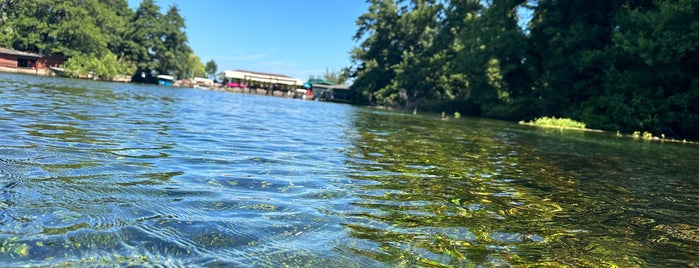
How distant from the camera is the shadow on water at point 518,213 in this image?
3330 mm

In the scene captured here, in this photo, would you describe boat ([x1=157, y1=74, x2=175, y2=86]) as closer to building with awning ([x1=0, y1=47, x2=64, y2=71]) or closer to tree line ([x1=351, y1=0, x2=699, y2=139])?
building with awning ([x1=0, y1=47, x2=64, y2=71])

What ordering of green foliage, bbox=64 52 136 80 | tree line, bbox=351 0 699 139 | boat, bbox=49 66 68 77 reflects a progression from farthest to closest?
1. green foliage, bbox=64 52 136 80
2. boat, bbox=49 66 68 77
3. tree line, bbox=351 0 699 139

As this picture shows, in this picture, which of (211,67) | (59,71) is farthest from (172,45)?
(211,67)

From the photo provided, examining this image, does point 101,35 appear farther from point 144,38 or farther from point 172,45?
point 172,45

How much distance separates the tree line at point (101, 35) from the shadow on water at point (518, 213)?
62.4 metres

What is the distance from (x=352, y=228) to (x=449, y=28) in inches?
1997

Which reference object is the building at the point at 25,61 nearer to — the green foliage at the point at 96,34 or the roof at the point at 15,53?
the roof at the point at 15,53

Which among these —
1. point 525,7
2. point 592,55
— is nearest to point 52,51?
point 525,7

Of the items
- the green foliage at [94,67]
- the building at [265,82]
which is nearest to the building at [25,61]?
the green foliage at [94,67]

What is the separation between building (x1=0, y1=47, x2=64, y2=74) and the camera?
52188 mm

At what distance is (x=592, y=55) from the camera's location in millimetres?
26531

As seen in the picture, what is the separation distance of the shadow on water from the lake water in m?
0.02

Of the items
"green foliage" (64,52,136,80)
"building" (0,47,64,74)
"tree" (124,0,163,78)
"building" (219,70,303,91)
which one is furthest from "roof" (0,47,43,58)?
"building" (219,70,303,91)

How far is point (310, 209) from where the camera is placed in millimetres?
4152
